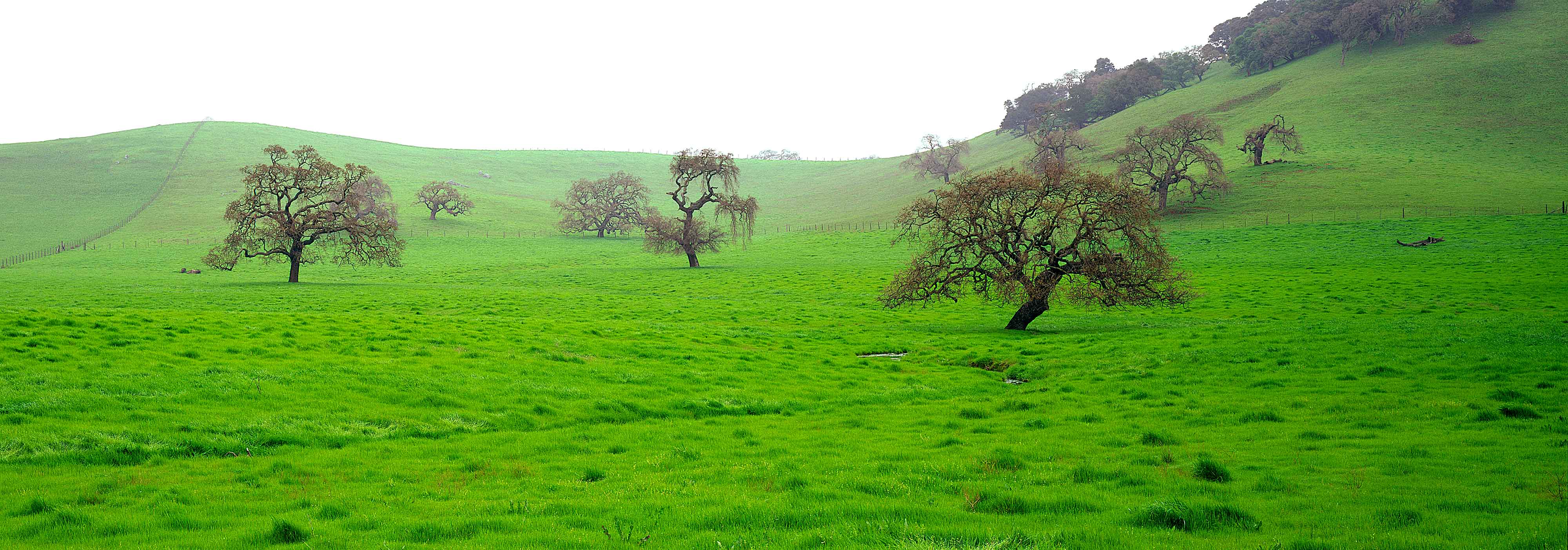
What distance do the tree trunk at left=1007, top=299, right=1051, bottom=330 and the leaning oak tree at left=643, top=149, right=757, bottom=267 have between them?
28823mm

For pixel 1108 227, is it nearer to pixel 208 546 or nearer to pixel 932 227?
pixel 932 227

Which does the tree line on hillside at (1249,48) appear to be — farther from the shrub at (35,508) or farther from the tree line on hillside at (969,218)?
the shrub at (35,508)

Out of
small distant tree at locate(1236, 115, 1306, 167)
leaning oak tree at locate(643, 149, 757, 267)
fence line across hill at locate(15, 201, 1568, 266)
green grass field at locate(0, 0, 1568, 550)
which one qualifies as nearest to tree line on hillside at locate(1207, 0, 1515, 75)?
small distant tree at locate(1236, 115, 1306, 167)

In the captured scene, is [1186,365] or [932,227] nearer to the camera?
[1186,365]

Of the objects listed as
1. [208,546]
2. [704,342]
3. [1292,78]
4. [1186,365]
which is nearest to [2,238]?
[704,342]

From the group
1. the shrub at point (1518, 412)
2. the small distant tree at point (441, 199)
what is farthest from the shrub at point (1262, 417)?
the small distant tree at point (441, 199)

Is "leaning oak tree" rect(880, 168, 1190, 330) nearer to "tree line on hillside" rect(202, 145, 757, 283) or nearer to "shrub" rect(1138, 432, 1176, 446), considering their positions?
"shrub" rect(1138, 432, 1176, 446)

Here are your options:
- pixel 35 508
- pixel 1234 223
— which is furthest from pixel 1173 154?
pixel 35 508

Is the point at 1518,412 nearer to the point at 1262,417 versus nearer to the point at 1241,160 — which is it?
the point at 1262,417

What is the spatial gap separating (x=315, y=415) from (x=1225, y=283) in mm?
43862

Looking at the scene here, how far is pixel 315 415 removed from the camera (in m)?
13.2

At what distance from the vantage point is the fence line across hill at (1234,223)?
56781mm

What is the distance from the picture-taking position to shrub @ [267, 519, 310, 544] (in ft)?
23.5

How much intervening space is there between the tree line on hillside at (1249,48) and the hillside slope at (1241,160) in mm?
2897
